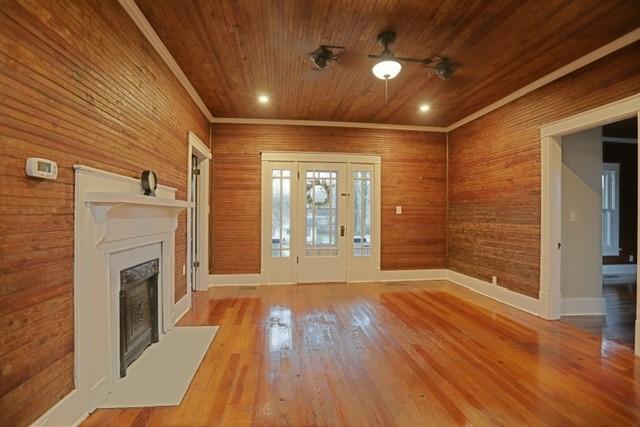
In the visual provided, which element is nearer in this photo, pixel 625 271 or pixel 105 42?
pixel 105 42

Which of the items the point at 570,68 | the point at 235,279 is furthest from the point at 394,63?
the point at 235,279

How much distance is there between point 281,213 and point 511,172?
3521 millimetres

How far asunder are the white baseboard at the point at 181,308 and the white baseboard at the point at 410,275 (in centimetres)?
320

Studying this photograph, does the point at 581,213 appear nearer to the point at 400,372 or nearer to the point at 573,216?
the point at 573,216

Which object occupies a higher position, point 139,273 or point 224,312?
point 139,273

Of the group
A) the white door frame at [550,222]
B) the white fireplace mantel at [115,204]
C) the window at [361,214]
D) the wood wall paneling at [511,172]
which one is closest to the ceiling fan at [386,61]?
the wood wall paneling at [511,172]

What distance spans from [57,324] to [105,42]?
1827mm

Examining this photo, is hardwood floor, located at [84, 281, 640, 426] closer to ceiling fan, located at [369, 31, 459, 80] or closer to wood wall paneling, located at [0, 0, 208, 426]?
wood wall paneling, located at [0, 0, 208, 426]

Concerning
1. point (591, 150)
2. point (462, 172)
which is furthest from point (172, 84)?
point (591, 150)

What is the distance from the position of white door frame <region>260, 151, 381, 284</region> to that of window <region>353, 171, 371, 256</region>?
3.6 inches

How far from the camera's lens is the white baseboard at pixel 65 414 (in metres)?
1.63

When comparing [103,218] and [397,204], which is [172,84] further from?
[397,204]

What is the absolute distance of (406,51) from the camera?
10.1 feet

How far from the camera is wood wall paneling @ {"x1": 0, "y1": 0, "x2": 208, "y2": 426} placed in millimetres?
1440
